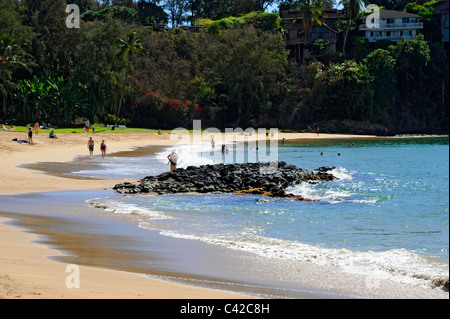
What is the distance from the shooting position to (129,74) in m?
75.6

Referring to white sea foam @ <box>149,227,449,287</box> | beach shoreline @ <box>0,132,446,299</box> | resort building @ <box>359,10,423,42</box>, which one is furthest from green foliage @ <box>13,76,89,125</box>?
white sea foam @ <box>149,227,449,287</box>

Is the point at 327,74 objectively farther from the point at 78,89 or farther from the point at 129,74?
the point at 78,89

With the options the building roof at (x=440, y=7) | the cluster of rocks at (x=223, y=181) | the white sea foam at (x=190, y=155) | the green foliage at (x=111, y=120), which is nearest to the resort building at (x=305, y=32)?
the building roof at (x=440, y=7)

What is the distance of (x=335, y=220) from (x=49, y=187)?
1269cm

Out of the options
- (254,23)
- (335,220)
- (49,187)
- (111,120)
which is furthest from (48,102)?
(335,220)

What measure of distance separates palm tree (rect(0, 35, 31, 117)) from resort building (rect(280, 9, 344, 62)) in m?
43.3

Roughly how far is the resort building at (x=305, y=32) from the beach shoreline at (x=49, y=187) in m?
26.0

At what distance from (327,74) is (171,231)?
227ft

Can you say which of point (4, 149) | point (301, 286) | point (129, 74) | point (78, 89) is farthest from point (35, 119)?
point (301, 286)

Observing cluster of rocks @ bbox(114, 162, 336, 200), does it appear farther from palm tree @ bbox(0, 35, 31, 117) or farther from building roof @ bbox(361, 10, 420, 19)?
building roof @ bbox(361, 10, 420, 19)

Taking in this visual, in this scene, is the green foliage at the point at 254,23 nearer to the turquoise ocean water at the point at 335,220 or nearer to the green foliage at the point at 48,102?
the green foliage at the point at 48,102

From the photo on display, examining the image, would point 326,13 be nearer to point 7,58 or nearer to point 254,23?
point 254,23

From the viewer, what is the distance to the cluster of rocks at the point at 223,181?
24.2m

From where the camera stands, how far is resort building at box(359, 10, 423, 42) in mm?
85000
